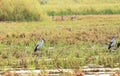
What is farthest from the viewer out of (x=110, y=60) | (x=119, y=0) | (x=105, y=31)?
(x=119, y=0)

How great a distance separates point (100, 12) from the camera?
41031mm

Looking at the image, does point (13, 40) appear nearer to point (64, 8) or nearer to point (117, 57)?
point (117, 57)

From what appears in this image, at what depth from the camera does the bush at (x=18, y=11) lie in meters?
29.0

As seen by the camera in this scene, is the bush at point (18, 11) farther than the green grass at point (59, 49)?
Yes

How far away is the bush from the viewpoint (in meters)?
29.0

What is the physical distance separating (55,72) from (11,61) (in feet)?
7.53

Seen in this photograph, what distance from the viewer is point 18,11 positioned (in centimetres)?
2906

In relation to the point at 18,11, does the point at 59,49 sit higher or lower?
higher

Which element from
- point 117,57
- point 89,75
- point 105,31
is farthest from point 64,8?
point 89,75

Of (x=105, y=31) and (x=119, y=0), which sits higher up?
(x=105, y=31)

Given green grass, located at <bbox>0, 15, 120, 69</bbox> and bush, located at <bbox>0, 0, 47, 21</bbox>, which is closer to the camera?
green grass, located at <bbox>0, 15, 120, 69</bbox>

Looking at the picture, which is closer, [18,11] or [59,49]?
[59,49]

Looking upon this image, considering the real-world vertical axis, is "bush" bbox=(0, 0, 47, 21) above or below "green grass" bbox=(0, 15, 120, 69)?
below

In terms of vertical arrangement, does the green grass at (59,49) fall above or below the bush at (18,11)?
above
